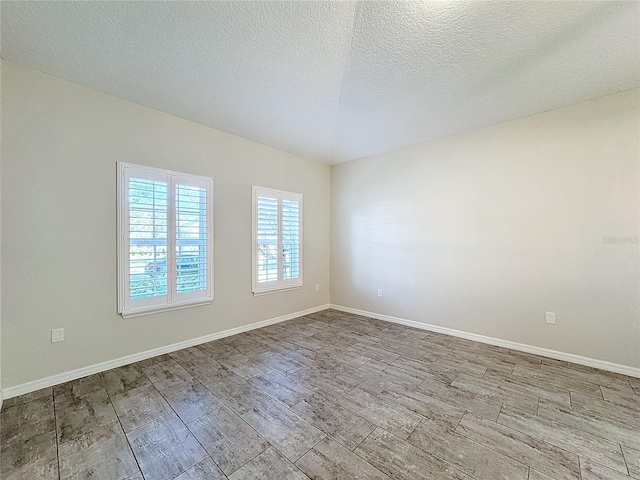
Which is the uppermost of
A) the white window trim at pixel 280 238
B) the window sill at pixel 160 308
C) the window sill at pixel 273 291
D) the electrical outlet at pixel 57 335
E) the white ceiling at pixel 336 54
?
the white ceiling at pixel 336 54

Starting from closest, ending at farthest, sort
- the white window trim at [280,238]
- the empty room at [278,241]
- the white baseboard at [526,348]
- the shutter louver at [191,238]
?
the empty room at [278,241], the white baseboard at [526,348], the shutter louver at [191,238], the white window trim at [280,238]

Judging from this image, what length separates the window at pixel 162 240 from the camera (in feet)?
9.00

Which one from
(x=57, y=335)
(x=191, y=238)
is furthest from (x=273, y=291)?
(x=57, y=335)

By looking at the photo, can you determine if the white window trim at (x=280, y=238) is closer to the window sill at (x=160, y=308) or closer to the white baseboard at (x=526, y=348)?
the window sill at (x=160, y=308)

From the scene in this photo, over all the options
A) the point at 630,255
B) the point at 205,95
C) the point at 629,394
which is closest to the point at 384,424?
the point at 629,394

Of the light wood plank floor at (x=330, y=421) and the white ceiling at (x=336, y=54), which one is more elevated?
the white ceiling at (x=336, y=54)

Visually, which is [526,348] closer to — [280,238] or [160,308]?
[280,238]

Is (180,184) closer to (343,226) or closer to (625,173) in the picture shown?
(343,226)

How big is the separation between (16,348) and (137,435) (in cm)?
148

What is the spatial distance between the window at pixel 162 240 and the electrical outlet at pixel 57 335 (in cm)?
45

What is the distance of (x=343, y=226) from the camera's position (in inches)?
196

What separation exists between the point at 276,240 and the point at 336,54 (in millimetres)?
2704

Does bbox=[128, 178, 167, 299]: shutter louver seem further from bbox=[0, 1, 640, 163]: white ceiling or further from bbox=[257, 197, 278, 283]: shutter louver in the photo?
bbox=[257, 197, 278, 283]: shutter louver

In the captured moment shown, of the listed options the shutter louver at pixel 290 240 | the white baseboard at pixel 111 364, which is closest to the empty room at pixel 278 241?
the white baseboard at pixel 111 364
